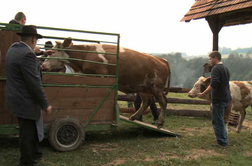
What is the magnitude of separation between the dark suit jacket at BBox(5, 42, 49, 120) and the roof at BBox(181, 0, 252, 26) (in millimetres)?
6227

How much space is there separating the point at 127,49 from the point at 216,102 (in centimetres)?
248

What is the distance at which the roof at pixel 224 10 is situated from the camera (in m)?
7.59

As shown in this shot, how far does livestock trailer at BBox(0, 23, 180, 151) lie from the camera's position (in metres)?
4.66

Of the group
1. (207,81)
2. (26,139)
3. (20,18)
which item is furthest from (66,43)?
(207,81)

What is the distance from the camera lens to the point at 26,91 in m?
3.56

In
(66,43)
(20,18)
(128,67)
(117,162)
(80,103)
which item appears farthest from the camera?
(128,67)

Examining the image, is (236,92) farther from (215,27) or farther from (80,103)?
(80,103)

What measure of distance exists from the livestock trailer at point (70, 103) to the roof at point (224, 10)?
423cm

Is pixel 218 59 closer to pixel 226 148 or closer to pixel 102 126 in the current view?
pixel 226 148

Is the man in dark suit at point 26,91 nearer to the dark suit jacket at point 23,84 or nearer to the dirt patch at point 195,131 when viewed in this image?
the dark suit jacket at point 23,84

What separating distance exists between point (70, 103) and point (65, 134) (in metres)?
0.60

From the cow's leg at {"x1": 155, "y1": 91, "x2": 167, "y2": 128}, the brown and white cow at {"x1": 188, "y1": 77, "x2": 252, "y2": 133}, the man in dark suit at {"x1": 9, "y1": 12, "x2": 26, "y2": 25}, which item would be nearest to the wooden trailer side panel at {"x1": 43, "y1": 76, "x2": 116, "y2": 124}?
the man in dark suit at {"x1": 9, "y1": 12, "x2": 26, "y2": 25}

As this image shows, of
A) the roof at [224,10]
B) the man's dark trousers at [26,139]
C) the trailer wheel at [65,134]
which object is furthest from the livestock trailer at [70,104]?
the roof at [224,10]

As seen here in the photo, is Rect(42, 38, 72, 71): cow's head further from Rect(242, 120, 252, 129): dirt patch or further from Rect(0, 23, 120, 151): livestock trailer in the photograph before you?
Rect(242, 120, 252, 129): dirt patch
